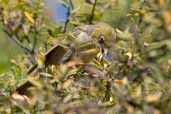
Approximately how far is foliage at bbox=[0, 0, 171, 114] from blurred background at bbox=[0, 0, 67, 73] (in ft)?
0.16

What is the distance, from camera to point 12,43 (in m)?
3.18

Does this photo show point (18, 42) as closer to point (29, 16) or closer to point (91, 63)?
point (29, 16)

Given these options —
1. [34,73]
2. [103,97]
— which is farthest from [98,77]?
[34,73]

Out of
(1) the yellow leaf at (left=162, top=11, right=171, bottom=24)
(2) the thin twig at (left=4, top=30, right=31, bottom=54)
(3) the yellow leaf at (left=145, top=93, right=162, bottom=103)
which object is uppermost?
(1) the yellow leaf at (left=162, top=11, right=171, bottom=24)

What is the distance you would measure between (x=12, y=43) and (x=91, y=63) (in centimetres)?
131

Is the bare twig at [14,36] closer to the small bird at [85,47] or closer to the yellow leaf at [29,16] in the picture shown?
the yellow leaf at [29,16]

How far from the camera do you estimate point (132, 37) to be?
1.34 m

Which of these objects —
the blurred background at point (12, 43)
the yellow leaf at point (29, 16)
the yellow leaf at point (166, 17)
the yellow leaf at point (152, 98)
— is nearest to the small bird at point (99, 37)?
the yellow leaf at point (29, 16)

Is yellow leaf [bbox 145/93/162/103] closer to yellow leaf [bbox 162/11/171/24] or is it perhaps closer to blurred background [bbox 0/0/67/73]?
yellow leaf [bbox 162/11/171/24]

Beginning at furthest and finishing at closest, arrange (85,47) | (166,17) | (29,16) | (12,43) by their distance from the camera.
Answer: (12,43), (29,16), (85,47), (166,17)

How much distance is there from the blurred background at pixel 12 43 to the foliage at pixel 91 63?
50 mm

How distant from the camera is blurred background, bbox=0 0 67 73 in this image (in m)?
2.53

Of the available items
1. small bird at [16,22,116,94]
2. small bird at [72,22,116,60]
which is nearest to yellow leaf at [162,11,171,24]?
small bird at [16,22,116,94]

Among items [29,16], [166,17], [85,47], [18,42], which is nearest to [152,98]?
[166,17]
